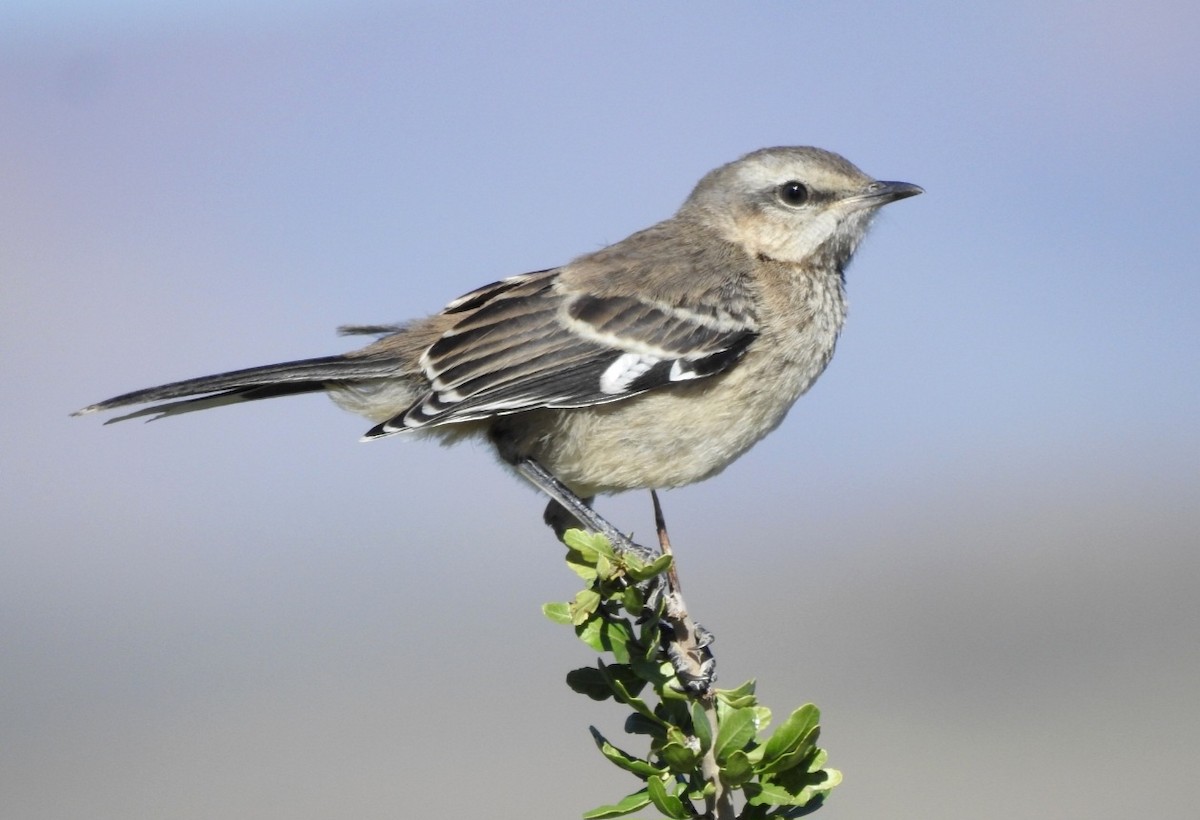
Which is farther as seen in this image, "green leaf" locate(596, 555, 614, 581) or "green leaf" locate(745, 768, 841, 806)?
"green leaf" locate(596, 555, 614, 581)

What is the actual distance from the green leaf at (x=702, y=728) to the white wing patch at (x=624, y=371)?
2.14 metres

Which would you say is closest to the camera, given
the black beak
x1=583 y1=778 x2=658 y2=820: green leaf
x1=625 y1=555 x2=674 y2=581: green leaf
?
x1=583 y1=778 x2=658 y2=820: green leaf

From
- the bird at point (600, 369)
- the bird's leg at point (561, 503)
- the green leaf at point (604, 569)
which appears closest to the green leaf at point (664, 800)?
the green leaf at point (604, 569)

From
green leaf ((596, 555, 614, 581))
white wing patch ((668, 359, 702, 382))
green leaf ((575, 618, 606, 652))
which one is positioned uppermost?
white wing patch ((668, 359, 702, 382))

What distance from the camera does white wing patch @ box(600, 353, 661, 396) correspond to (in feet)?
14.2

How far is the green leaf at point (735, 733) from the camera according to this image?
223 cm

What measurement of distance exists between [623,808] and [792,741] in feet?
1.10

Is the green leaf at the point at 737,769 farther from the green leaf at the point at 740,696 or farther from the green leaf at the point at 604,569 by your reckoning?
the green leaf at the point at 604,569

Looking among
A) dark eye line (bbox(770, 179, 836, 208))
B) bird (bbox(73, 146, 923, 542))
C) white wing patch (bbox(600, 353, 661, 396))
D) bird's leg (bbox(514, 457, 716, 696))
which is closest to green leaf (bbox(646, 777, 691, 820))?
bird's leg (bbox(514, 457, 716, 696))

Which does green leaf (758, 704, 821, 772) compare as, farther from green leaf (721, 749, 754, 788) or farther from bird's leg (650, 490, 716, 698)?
bird's leg (650, 490, 716, 698)

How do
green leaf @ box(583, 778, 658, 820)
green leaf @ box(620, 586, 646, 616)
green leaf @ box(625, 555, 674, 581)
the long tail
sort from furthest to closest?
the long tail, green leaf @ box(620, 586, 646, 616), green leaf @ box(625, 555, 674, 581), green leaf @ box(583, 778, 658, 820)

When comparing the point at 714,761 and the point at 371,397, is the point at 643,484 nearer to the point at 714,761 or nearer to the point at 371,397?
the point at 371,397

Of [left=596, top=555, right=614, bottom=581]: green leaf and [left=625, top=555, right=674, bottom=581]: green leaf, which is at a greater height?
[left=596, top=555, right=614, bottom=581]: green leaf

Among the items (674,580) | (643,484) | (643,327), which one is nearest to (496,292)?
(643,327)
